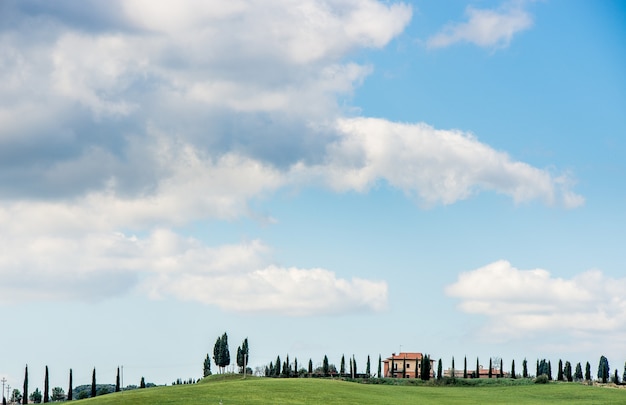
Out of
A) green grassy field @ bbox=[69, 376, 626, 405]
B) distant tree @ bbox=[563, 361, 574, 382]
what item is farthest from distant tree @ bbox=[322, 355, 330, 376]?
green grassy field @ bbox=[69, 376, 626, 405]

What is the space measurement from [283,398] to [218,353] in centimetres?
9880

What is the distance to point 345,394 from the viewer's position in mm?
112000

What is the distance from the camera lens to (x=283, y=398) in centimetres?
10125

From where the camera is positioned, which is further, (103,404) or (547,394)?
(547,394)

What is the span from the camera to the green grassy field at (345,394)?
326 ft

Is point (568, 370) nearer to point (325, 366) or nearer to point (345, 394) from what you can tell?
point (325, 366)

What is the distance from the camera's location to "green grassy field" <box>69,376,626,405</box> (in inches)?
3907

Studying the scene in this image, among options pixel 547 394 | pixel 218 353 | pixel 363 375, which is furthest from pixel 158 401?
pixel 218 353

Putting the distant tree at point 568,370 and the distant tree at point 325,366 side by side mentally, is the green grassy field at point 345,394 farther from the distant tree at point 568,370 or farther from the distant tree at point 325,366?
the distant tree at point 325,366

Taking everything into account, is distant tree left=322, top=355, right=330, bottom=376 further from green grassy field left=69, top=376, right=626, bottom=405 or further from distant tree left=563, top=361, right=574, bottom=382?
green grassy field left=69, top=376, right=626, bottom=405

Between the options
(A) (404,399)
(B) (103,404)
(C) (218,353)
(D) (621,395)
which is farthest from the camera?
(C) (218,353)

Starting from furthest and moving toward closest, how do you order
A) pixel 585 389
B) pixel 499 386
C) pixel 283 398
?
pixel 499 386 < pixel 585 389 < pixel 283 398

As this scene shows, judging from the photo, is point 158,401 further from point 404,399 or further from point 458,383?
point 458,383

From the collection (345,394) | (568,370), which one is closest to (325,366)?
(568,370)
